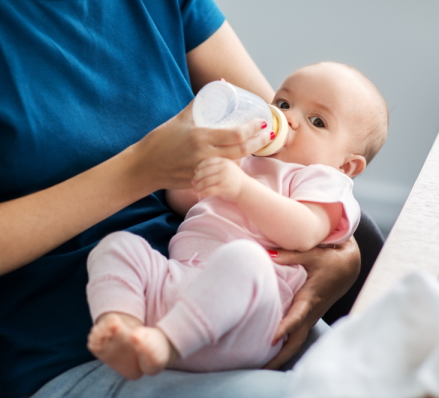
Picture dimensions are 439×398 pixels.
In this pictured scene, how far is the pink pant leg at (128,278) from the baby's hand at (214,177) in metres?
0.14

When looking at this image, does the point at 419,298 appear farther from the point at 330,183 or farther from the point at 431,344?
the point at 330,183

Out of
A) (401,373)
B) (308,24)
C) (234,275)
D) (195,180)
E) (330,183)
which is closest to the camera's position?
(401,373)

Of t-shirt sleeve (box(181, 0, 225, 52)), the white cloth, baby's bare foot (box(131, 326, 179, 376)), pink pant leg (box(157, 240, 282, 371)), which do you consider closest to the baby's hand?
pink pant leg (box(157, 240, 282, 371))

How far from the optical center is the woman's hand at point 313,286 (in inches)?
34.4

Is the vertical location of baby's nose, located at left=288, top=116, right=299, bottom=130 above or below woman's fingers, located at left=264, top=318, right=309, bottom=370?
above

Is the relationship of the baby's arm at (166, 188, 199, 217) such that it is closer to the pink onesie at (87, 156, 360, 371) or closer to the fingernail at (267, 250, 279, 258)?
the pink onesie at (87, 156, 360, 371)

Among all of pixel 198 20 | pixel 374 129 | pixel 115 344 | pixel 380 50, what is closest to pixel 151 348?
pixel 115 344

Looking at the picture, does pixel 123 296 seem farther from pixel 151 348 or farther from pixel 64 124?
pixel 64 124

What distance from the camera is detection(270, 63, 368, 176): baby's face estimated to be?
102 centimetres

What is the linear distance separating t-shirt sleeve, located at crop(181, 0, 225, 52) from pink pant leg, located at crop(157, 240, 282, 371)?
75 centimetres

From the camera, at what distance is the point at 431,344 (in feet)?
1.62

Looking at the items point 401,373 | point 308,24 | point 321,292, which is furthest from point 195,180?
point 308,24

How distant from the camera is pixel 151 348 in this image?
651mm

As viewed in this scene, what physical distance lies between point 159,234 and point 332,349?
2.01ft
